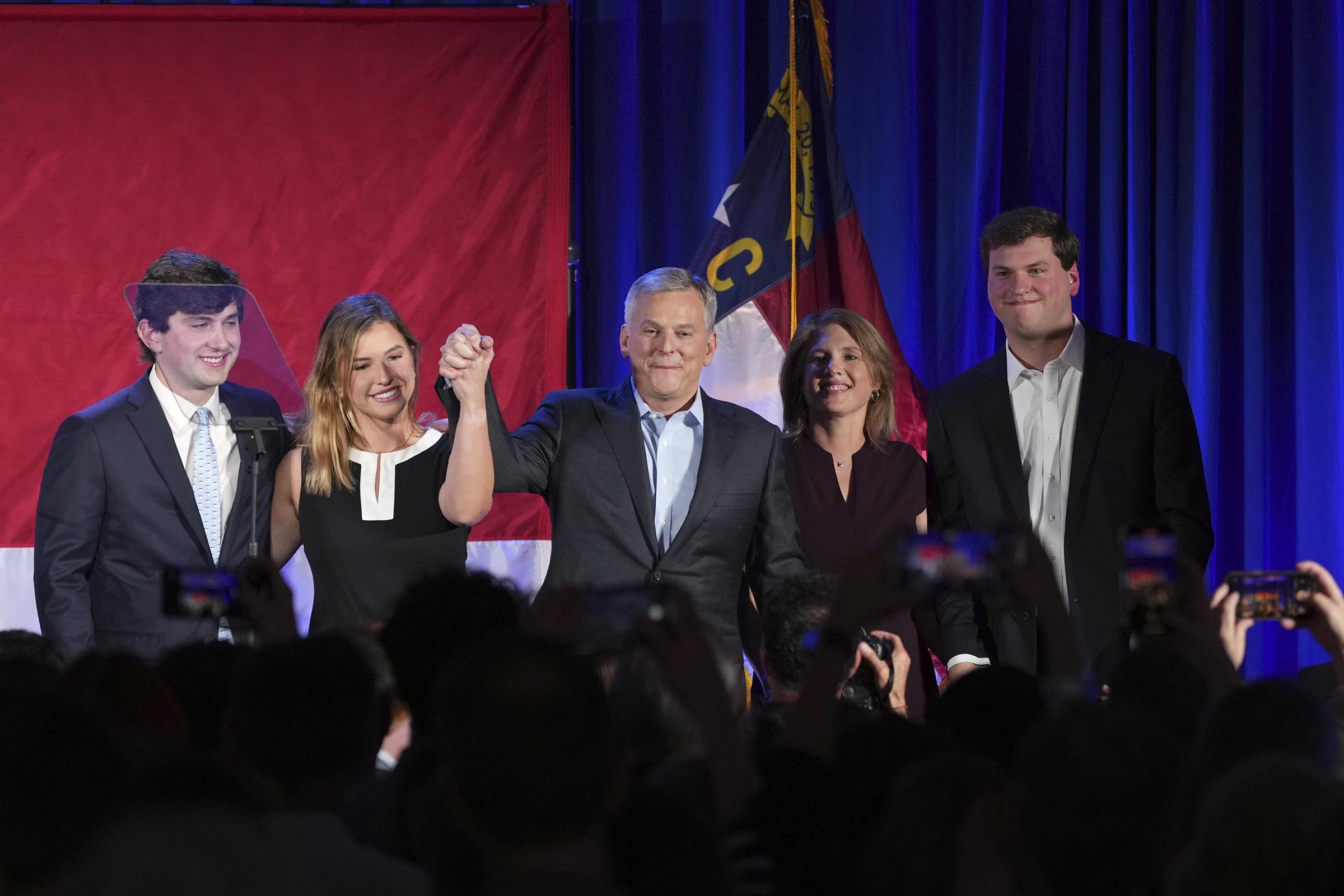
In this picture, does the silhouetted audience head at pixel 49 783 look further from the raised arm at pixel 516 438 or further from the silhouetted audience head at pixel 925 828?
the raised arm at pixel 516 438

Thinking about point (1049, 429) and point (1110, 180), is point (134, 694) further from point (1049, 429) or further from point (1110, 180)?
point (1110, 180)

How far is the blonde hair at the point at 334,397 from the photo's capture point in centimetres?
323

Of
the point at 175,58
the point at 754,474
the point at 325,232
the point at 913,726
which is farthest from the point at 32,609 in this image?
the point at 913,726

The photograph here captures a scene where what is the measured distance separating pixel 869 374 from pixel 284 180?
6.10ft

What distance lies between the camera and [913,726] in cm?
159

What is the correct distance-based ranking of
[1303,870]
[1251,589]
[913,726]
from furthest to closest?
[1251,589] < [913,726] < [1303,870]

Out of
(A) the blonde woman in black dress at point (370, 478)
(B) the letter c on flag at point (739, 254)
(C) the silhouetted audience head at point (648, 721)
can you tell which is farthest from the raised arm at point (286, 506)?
(C) the silhouetted audience head at point (648, 721)

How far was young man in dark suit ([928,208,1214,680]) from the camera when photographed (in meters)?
3.51

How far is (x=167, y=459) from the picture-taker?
327 cm

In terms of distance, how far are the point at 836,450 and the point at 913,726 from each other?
2055mm

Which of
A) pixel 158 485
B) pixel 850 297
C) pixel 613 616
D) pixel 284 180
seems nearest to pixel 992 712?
pixel 613 616

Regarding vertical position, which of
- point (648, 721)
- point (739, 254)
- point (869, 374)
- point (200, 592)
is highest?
point (739, 254)

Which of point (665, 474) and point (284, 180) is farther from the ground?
point (284, 180)

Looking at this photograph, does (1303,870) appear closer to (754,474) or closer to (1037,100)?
(754,474)
